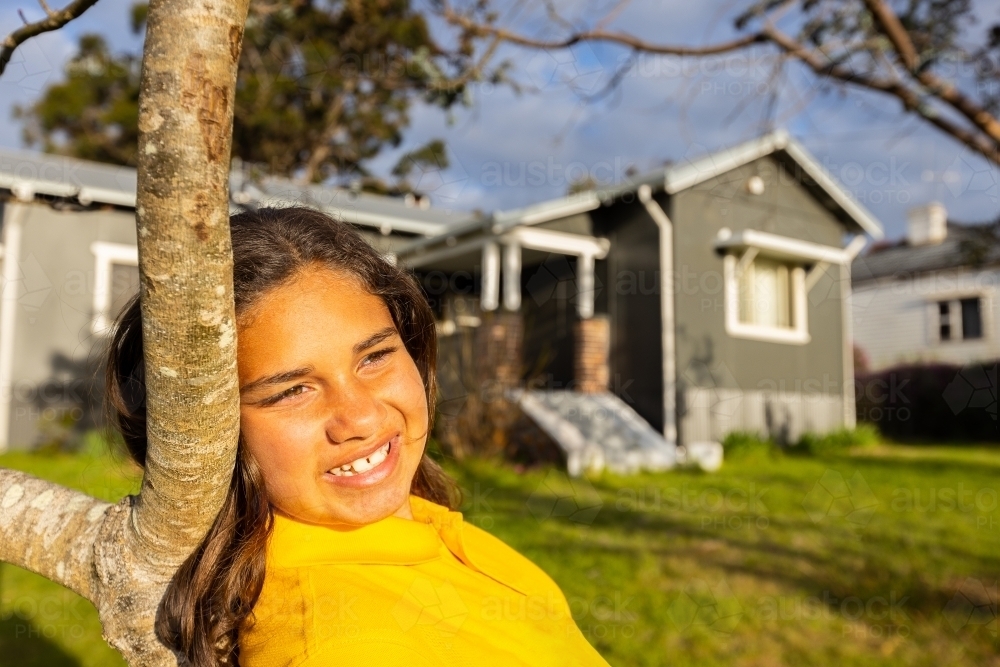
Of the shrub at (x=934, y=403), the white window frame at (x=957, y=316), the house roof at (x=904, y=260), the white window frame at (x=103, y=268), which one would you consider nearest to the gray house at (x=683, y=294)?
the shrub at (x=934, y=403)

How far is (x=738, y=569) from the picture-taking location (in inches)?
187

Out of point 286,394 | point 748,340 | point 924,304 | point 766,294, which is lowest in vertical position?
point 286,394

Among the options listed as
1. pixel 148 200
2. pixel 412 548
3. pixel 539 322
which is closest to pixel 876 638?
pixel 412 548

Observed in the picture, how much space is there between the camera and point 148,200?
771mm

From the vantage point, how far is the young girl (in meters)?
0.99

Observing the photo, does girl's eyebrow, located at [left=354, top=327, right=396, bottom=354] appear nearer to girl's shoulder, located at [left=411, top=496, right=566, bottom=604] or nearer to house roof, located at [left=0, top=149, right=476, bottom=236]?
girl's shoulder, located at [left=411, top=496, right=566, bottom=604]

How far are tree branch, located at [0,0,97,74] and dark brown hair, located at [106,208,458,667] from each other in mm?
381

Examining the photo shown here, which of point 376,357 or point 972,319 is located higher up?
point 972,319

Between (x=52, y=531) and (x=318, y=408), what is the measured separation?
446 millimetres

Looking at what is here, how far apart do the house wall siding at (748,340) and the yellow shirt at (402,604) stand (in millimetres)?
9154

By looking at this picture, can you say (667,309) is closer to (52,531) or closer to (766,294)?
(766,294)

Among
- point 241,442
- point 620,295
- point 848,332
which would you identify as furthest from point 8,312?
point 848,332

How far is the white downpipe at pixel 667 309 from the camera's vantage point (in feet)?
33.3

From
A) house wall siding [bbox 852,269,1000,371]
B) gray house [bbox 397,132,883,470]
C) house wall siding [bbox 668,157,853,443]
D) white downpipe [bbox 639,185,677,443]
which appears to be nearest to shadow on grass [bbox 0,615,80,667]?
gray house [bbox 397,132,883,470]
